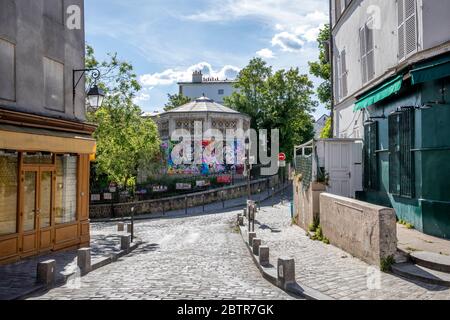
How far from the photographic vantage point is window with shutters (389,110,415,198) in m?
10.5

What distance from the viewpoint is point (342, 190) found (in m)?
14.7

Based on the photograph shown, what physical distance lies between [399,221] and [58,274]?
8.26 m

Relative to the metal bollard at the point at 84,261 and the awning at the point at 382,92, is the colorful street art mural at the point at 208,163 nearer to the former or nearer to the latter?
the awning at the point at 382,92

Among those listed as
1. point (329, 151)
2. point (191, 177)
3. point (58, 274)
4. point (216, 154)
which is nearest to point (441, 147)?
point (329, 151)

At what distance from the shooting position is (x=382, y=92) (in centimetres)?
1146

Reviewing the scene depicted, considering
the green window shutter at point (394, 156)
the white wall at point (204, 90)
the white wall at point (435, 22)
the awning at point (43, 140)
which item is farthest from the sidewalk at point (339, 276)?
the white wall at point (204, 90)

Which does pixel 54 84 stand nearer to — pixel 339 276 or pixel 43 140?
pixel 43 140

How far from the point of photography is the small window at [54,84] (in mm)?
12305

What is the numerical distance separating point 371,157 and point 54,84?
962 centimetres

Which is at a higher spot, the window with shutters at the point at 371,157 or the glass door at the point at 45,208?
the window with shutters at the point at 371,157

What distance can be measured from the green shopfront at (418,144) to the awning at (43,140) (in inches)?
330

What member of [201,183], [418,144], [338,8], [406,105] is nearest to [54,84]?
[406,105]
